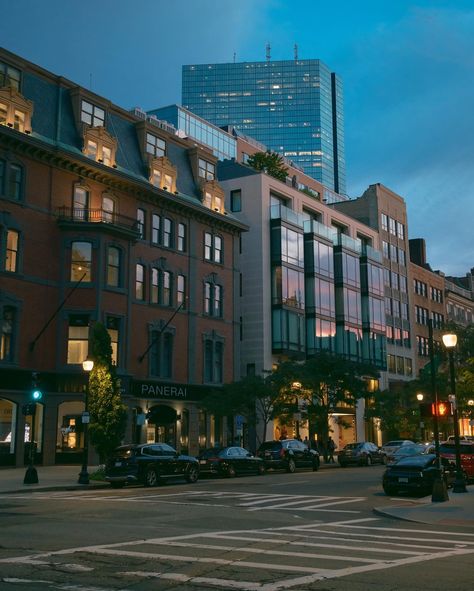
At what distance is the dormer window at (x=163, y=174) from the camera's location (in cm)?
4709

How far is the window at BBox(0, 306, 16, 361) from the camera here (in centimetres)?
3662

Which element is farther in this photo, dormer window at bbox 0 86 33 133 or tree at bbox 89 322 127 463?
dormer window at bbox 0 86 33 133

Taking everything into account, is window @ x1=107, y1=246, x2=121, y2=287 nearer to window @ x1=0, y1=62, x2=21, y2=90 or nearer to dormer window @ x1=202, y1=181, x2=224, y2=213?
window @ x1=0, y1=62, x2=21, y2=90

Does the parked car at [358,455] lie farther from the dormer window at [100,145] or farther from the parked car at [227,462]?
the dormer window at [100,145]

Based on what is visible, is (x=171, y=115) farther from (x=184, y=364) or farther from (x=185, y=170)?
(x=184, y=364)

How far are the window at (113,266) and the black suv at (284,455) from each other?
12.8 m

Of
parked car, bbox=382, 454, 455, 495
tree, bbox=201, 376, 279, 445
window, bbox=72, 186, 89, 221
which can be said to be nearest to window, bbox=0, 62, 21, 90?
window, bbox=72, 186, 89, 221

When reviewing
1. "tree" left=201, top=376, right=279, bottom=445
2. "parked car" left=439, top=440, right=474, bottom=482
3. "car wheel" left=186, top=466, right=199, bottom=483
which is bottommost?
"car wheel" left=186, top=466, right=199, bottom=483

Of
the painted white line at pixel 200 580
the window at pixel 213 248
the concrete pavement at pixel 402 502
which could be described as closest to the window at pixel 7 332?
A: the concrete pavement at pixel 402 502

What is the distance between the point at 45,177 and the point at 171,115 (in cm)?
8708

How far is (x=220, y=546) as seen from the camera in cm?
1224

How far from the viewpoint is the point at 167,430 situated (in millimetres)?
46156

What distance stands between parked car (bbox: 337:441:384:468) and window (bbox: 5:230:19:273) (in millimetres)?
22995

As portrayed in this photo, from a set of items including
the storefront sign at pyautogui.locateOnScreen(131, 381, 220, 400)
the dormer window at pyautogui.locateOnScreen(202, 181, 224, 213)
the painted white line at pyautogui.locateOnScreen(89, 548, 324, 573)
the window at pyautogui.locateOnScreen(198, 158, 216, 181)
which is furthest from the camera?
the window at pyautogui.locateOnScreen(198, 158, 216, 181)
